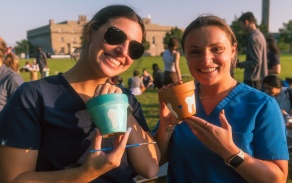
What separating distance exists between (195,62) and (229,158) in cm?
60

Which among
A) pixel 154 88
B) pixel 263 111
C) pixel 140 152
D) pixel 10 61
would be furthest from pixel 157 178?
pixel 154 88

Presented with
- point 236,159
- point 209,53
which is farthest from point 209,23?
point 236,159

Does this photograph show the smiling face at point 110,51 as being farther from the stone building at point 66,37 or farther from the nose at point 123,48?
the stone building at point 66,37

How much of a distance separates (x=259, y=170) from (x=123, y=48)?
0.98m

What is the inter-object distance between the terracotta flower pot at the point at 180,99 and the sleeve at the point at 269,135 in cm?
38

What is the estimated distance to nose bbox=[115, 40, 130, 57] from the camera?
174 centimetres

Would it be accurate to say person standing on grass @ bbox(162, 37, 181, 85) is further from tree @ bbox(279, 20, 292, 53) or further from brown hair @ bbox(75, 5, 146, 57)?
tree @ bbox(279, 20, 292, 53)

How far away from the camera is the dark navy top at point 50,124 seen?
1533 millimetres

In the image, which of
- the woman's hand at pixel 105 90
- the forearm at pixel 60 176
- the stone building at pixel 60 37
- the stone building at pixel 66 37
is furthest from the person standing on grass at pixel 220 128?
the stone building at pixel 60 37

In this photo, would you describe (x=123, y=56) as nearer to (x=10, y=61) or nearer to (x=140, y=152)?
(x=140, y=152)

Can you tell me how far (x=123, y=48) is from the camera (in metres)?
1.75

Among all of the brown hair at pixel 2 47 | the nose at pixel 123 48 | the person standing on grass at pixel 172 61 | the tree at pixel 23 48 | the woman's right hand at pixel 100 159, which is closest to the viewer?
the woman's right hand at pixel 100 159

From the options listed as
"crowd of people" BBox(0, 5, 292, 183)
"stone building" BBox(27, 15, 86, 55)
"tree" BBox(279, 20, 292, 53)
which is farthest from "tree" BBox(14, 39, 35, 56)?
"crowd of people" BBox(0, 5, 292, 183)

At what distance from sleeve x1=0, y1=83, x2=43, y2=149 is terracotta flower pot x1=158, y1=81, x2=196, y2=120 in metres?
0.68
